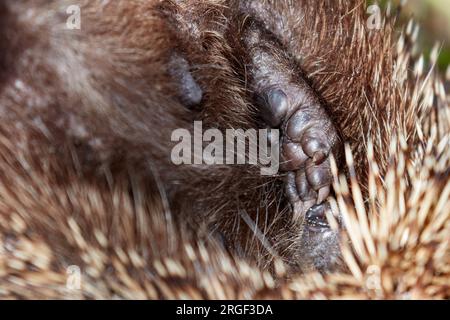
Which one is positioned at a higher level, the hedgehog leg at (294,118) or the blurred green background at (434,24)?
the blurred green background at (434,24)

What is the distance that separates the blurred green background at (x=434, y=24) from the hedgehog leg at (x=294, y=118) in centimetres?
168

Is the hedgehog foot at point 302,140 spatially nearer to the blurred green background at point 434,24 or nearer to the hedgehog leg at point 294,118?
the hedgehog leg at point 294,118

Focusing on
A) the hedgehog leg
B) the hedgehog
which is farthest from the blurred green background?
the hedgehog leg

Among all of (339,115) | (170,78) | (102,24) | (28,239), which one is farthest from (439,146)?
(28,239)

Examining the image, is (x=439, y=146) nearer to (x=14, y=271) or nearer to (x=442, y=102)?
(x=442, y=102)

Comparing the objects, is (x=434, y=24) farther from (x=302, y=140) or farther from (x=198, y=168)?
(x=198, y=168)

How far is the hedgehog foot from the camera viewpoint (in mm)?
2891

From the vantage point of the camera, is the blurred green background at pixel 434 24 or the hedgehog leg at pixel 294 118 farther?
the blurred green background at pixel 434 24

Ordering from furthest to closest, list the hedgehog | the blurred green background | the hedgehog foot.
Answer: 1. the blurred green background
2. the hedgehog foot
3. the hedgehog

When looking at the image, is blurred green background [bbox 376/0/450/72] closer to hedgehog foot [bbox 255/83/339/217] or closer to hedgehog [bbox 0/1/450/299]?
hedgehog [bbox 0/1/450/299]

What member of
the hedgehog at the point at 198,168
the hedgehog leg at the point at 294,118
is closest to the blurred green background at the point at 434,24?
the hedgehog at the point at 198,168

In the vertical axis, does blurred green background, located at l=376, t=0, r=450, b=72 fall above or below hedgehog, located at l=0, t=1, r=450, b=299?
above

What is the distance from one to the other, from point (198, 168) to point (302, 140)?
40 centimetres

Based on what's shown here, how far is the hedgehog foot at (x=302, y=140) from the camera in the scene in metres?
2.89
